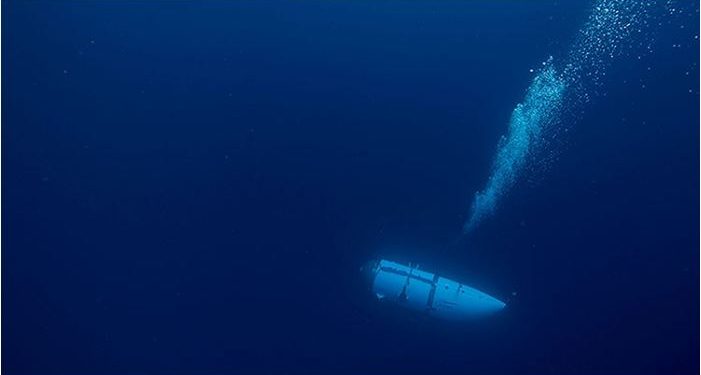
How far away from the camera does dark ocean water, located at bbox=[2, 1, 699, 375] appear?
770cm

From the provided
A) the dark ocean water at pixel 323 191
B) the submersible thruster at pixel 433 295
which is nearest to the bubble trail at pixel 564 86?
the dark ocean water at pixel 323 191

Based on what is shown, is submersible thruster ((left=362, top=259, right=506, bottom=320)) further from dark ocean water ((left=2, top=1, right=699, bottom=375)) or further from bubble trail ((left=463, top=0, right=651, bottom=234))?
bubble trail ((left=463, top=0, right=651, bottom=234))

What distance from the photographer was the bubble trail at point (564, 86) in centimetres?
748

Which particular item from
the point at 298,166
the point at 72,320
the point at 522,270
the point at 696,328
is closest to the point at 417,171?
the point at 298,166

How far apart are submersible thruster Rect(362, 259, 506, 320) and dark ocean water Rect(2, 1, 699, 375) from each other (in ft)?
2.88

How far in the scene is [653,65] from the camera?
299 inches

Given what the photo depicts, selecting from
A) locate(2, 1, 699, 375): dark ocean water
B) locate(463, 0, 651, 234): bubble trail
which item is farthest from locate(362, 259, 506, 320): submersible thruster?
locate(463, 0, 651, 234): bubble trail

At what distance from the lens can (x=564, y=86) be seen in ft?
25.7

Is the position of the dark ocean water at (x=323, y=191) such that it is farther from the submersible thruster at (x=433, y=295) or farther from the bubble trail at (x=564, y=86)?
the submersible thruster at (x=433, y=295)

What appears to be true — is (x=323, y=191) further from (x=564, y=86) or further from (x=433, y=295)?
(x=564, y=86)

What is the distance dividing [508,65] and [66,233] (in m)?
8.77

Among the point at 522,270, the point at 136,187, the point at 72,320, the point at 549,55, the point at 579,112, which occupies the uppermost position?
the point at 549,55

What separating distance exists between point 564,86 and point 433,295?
4369mm

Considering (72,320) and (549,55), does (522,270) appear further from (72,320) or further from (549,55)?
(72,320)
